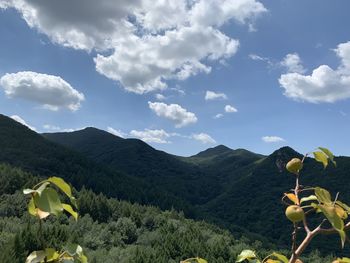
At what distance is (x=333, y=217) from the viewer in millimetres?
1637

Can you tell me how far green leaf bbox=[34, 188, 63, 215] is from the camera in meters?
1.50

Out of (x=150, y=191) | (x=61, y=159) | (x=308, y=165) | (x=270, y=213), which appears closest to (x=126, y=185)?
(x=150, y=191)

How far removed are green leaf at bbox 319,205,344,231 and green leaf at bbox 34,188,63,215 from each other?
0.96 metres

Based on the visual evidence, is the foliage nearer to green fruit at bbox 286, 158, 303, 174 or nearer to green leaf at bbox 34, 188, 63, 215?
green fruit at bbox 286, 158, 303, 174

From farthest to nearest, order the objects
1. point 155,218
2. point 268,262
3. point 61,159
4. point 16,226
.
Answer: point 61,159 → point 155,218 → point 16,226 → point 268,262

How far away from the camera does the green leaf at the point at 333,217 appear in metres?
1.59

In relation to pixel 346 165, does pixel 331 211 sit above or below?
below

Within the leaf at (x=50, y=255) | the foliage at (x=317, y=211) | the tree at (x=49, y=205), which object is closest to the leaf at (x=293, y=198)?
the foliage at (x=317, y=211)

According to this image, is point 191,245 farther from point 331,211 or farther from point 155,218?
point 331,211

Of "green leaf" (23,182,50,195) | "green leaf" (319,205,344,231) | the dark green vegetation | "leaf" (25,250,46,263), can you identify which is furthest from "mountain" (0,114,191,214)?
"green leaf" (23,182,50,195)

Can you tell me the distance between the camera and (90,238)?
37406mm

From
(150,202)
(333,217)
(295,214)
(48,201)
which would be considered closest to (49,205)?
(48,201)

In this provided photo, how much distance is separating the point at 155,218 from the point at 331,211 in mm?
54069

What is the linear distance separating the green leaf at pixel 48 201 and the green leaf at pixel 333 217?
0.96 meters
